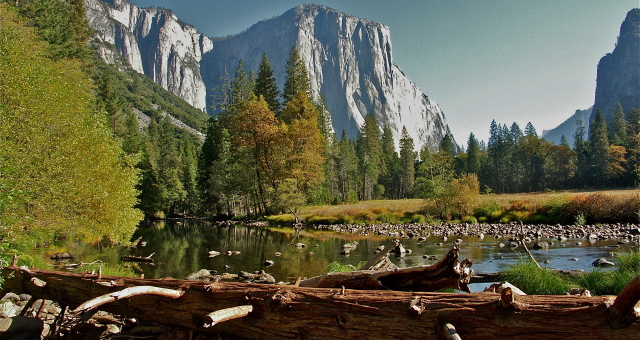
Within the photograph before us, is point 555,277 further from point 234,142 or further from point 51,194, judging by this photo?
point 234,142

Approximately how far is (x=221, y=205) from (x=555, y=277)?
167 feet

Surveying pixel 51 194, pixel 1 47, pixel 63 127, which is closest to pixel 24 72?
pixel 1 47

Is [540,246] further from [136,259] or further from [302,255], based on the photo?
[136,259]

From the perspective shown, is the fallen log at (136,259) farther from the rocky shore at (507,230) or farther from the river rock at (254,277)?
the rocky shore at (507,230)

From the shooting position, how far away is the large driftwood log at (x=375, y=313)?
2.74 metres

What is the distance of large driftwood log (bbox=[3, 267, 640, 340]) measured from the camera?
2742 mm

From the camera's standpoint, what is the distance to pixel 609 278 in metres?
8.28

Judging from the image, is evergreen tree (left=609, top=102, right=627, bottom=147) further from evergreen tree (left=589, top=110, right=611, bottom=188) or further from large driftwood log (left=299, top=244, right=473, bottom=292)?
large driftwood log (left=299, top=244, right=473, bottom=292)

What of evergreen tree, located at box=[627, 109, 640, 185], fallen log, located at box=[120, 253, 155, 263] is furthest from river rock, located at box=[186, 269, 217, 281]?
evergreen tree, located at box=[627, 109, 640, 185]

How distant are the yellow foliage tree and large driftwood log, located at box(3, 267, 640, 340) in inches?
395

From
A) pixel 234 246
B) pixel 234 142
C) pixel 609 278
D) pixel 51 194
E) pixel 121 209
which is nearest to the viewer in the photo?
pixel 609 278

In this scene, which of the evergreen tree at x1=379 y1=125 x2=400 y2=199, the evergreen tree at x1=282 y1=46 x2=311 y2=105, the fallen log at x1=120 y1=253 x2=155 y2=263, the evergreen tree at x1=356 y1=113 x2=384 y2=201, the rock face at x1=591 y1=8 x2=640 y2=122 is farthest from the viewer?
the rock face at x1=591 y1=8 x2=640 y2=122

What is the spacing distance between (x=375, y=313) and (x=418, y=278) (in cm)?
145

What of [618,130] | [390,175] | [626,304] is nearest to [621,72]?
[618,130]
